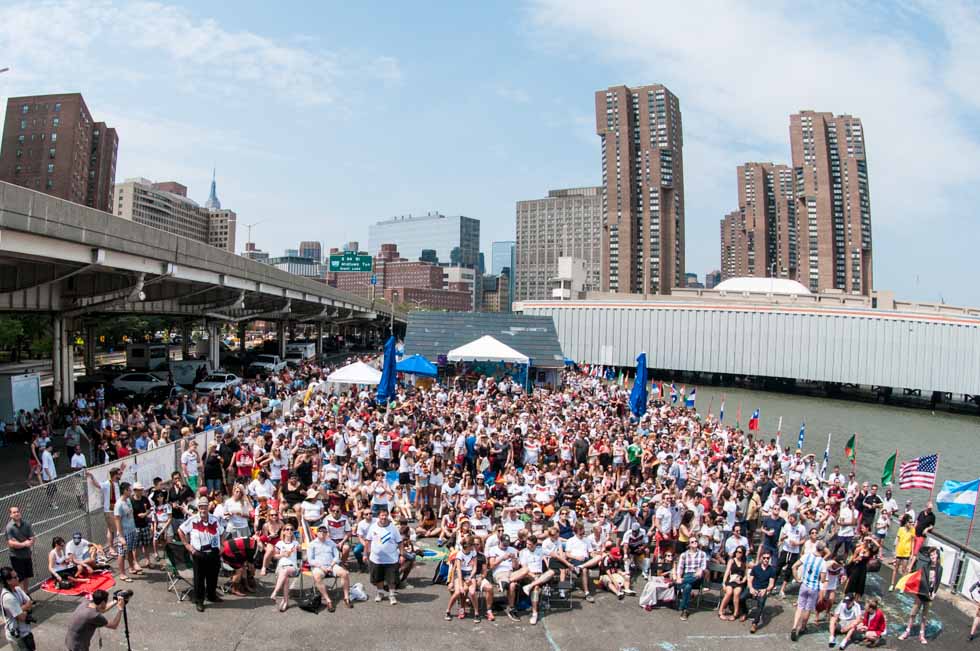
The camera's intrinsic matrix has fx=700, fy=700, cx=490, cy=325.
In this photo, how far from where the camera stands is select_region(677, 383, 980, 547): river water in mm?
30969

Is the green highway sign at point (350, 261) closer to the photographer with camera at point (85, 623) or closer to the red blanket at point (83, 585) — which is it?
the red blanket at point (83, 585)

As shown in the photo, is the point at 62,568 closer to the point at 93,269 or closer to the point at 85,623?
the point at 85,623

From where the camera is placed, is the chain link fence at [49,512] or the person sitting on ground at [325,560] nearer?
the chain link fence at [49,512]

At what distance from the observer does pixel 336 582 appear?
10.7 meters

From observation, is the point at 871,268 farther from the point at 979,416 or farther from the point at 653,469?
the point at 653,469

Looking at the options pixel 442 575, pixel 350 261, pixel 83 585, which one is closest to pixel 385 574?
pixel 442 575

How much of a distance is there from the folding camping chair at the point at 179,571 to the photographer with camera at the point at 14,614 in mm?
2462

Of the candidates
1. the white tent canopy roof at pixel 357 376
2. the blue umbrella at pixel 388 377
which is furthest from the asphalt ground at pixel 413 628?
the white tent canopy roof at pixel 357 376

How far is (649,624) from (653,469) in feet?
23.4

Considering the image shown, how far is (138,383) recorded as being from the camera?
1281 inches

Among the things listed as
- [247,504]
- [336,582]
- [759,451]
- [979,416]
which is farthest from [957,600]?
[979,416]

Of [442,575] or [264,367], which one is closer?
[442,575]

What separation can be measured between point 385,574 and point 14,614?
479 cm

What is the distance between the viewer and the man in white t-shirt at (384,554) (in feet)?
34.3
